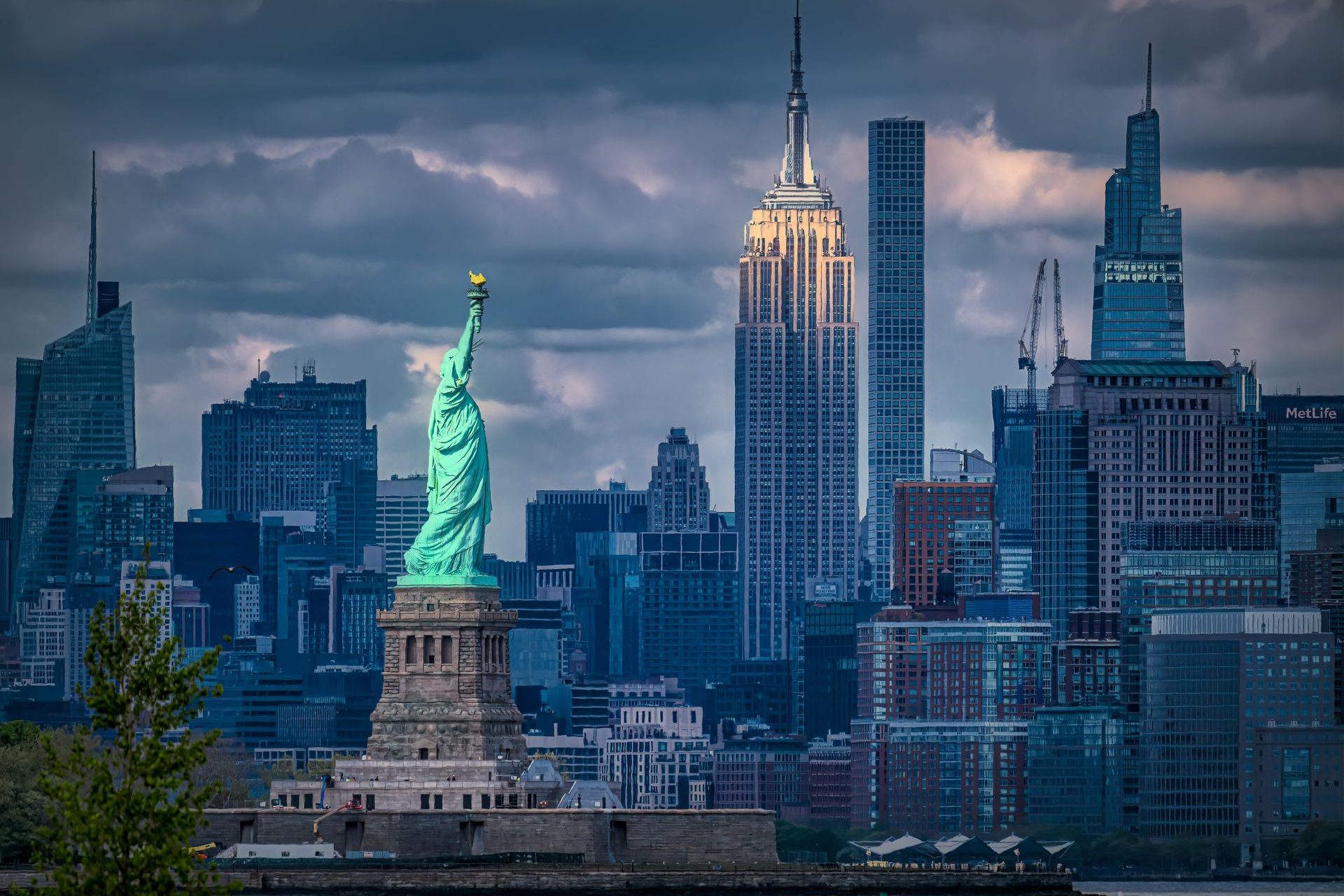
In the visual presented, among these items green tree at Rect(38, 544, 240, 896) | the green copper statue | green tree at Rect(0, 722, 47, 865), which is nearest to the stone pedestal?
the green copper statue

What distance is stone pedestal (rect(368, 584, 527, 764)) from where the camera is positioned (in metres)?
113

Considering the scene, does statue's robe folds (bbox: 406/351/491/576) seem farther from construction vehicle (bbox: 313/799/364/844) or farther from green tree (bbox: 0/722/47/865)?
green tree (bbox: 0/722/47/865)

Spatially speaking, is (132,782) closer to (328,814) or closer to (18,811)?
(328,814)

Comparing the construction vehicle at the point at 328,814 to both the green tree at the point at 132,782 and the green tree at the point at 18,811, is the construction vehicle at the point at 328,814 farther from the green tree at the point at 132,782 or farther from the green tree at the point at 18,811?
the green tree at the point at 132,782

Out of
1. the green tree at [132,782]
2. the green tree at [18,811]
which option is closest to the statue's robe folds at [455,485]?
the green tree at [18,811]

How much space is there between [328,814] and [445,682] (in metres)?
7.74

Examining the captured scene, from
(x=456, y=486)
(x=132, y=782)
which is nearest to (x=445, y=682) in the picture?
(x=456, y=486)

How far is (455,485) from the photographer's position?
116438 millimetres

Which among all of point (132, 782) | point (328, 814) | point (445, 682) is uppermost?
point (445, 682)

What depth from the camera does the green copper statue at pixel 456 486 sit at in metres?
115

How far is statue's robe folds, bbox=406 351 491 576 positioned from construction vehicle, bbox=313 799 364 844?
8811mm

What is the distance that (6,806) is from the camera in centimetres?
11369

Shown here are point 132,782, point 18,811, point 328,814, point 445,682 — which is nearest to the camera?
point 132,782

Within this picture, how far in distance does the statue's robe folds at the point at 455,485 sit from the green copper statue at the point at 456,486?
0.02 metres
